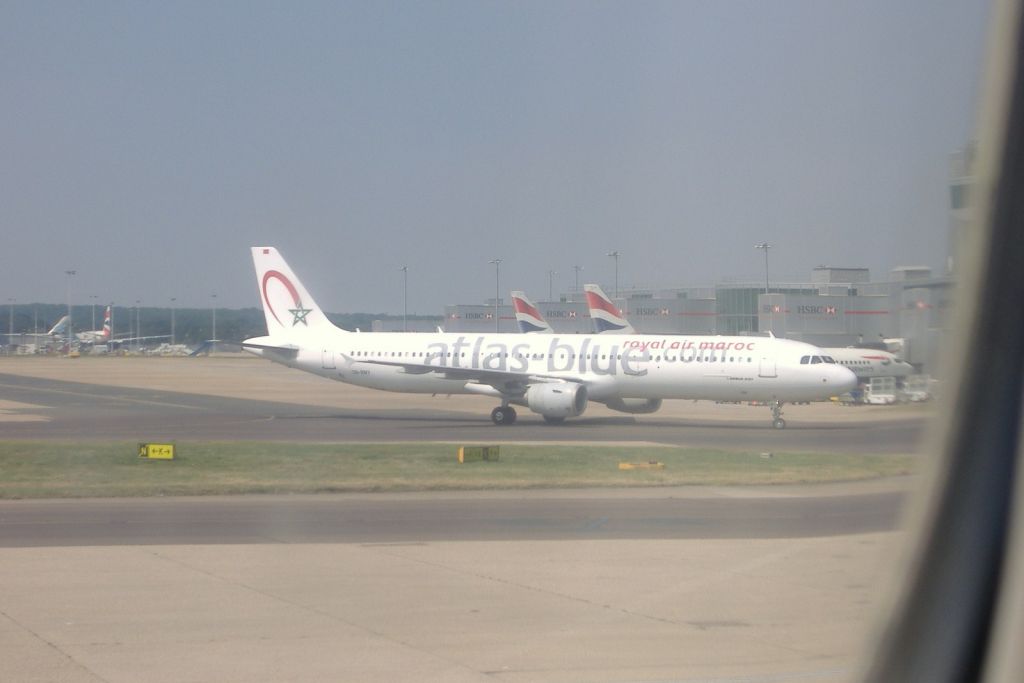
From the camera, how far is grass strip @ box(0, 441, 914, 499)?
16406 millimetres

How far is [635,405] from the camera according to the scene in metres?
31.0

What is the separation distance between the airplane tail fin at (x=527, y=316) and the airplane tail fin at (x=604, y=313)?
2.04 meters

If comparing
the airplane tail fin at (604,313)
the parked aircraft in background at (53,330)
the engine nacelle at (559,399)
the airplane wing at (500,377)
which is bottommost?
the engine nacelle at (559,399)

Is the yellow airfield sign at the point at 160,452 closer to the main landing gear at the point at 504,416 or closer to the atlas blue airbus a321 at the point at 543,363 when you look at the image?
the atlas blue airbus a321 at the point at 543,363

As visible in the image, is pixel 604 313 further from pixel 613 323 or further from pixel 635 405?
pixel 635 405

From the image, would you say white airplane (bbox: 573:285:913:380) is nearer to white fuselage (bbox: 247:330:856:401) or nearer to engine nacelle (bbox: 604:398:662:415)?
white fuselage (bbox: 247:330:856:401)

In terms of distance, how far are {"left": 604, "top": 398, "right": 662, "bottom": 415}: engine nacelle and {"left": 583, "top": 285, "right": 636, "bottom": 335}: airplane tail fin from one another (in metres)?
1.90

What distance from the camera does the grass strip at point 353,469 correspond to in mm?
16406

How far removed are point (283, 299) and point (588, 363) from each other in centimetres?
984

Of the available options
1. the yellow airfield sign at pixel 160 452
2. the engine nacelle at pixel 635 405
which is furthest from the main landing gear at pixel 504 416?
the yellow airfield sign at pixel 160 452

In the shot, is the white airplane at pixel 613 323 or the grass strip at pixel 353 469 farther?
the white airplane at pixel 613 323

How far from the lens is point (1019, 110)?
3.21 metres

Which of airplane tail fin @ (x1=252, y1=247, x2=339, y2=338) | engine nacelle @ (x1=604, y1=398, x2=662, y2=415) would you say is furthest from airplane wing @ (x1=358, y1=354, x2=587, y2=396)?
airplane tail fin @ (x1=252, y1=247, x2=339, y2=338)

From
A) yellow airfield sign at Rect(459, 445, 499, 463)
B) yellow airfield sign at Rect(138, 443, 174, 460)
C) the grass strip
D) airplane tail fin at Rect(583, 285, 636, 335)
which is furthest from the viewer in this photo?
airplane tail fin at Rect(583, 285, 636, 335)
